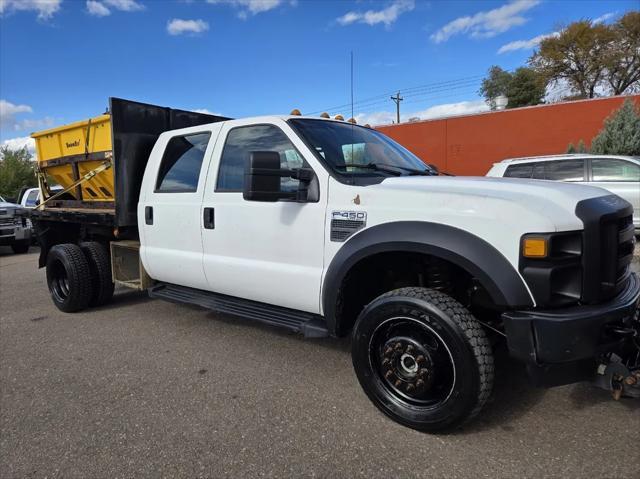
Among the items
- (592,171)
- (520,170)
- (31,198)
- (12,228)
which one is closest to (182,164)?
(520,170)

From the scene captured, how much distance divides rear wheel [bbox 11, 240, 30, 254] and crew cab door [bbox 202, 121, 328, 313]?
11002 millimetres

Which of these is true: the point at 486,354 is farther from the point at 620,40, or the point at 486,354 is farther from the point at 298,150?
the point at 620,40

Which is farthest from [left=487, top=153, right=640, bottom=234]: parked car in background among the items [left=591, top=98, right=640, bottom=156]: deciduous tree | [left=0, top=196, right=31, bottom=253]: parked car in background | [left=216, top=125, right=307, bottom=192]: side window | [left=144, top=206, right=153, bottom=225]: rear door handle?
[left=0, top=196, right=31, bottom=253]: parked car in background

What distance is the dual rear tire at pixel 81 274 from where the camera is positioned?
5.22 meters

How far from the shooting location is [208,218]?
12.8 feet

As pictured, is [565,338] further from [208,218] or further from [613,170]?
[613,170]

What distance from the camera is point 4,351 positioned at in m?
4.30

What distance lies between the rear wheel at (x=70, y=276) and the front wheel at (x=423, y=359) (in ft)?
12.2

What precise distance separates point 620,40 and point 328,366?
4137cm

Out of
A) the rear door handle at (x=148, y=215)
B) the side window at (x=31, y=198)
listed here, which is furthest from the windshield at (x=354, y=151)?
the side window at (x=31, y=198)

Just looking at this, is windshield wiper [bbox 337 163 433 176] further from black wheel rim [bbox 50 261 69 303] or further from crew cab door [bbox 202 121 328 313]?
black wheel rim [bbox 50 261 69 303]

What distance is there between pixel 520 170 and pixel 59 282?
814 cm

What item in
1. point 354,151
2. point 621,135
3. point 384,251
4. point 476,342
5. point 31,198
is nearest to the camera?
point 476,342

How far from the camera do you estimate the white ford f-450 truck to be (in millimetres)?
2363
